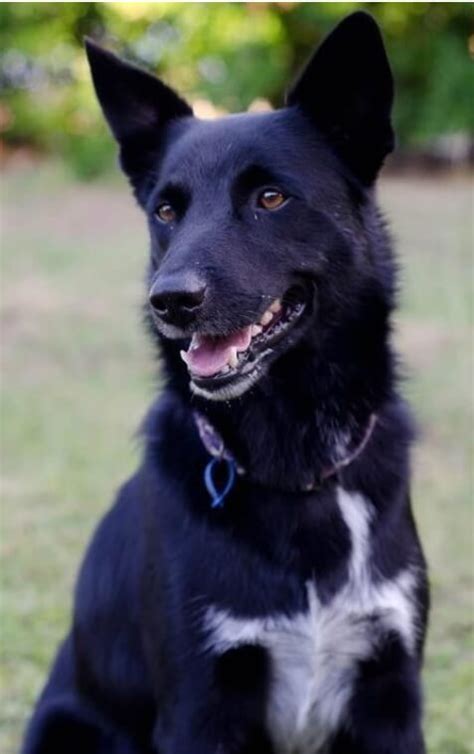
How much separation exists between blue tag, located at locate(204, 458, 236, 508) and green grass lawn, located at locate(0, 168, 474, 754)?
49 centimetres

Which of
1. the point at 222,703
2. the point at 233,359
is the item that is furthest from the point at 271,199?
the point at 222,703

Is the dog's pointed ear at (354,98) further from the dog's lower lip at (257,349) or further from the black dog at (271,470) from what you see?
the dog's lower lip at (257,349)

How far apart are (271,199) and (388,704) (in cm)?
119

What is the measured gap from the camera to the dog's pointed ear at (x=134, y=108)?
9.90ft

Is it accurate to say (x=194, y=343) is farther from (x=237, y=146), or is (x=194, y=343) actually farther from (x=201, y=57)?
(x=201, y=57)

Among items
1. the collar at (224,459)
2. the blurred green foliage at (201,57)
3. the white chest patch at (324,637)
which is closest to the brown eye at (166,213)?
the collar at (224,459)

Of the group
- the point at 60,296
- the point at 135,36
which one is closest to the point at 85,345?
the point at 60,296

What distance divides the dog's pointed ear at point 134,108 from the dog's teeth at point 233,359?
2.25 feet

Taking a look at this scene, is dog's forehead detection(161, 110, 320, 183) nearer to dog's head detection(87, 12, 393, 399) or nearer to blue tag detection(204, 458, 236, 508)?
dog's head detection(87, 12, 393, 399)

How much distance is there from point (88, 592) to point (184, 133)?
1168 millimetres

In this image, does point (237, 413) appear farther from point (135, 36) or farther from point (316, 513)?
point (135, 36)

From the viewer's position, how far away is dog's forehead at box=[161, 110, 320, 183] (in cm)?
276

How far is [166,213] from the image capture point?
2.87 m

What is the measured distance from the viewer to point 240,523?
280cm
